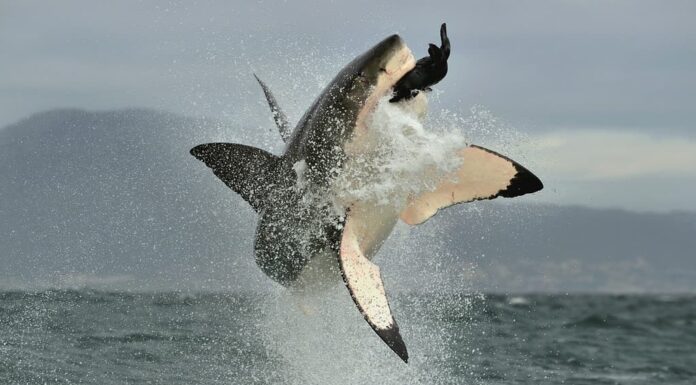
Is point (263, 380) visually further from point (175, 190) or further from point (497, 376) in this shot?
point (497, 376)

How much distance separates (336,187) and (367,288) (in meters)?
1.04

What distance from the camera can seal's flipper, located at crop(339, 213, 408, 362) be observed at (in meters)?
8.30

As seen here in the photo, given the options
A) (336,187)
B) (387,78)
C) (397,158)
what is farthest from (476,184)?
(387,78)

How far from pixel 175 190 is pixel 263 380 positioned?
3.26m

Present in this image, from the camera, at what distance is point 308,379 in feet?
37.1

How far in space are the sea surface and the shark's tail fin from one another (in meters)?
1.34

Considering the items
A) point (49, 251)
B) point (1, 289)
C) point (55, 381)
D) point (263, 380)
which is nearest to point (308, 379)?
point (263, 380)

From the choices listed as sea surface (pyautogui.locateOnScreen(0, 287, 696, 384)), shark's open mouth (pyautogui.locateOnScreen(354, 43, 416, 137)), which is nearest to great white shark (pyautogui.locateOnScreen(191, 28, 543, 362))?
shark's open mouth (pyautogui.locateOnScreen(354, 43, 416, 137))

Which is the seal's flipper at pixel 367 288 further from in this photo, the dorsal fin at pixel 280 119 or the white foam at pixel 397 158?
the dorsal fin at pixel 280 119

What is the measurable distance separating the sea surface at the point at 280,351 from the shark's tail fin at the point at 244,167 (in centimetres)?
134

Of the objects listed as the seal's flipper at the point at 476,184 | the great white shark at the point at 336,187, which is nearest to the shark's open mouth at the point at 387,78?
the great white shark at the point at 336,187

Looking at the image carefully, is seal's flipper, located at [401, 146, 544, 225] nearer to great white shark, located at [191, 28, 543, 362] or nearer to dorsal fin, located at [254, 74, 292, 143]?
great white shark, located at [191, 28, 543, 362]

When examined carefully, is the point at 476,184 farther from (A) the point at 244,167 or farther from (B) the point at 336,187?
(A) the point at 244,167

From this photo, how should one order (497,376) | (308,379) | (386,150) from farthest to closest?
(497,376) < (308,379) < (386,150)
